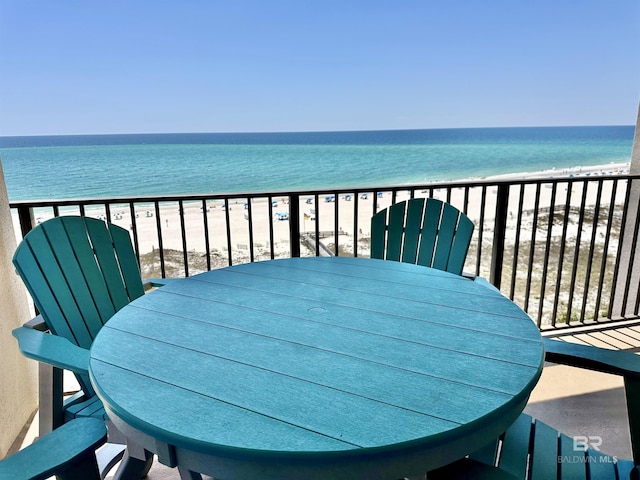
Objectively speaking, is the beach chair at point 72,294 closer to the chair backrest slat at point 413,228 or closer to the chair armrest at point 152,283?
the chair armrest at point 152,283

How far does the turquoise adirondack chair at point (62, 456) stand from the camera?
0.92m

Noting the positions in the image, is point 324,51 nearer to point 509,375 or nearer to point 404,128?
point 404,128

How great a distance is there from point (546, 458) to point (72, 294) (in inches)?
70.9

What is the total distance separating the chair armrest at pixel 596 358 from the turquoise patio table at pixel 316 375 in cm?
13

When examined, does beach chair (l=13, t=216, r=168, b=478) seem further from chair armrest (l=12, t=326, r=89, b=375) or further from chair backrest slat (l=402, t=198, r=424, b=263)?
chair backrest slat (l=402, t=198, r=424, b=263)

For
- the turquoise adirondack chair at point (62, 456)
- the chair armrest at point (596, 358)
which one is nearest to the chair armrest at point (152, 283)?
the turquoise adirondack chair at point (62, 456)

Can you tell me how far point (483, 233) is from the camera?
6.44 metres

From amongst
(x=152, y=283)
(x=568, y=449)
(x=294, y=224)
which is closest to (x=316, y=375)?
(x=568, y=449)

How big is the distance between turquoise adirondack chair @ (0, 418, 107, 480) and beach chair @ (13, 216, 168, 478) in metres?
0.13

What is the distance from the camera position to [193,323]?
1286 millimetres

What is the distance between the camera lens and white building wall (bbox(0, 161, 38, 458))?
6.68ft

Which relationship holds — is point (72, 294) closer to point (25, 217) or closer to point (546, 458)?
point (25, 217)

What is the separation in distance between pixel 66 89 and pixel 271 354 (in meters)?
31.7

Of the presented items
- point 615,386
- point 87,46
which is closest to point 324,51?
point 87,46
